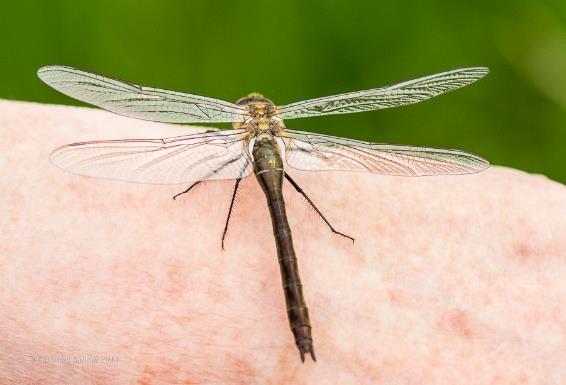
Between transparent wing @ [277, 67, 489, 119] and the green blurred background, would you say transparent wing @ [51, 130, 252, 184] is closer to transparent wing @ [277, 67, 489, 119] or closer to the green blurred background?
transparent wing @ [277, 67, 489, 119]

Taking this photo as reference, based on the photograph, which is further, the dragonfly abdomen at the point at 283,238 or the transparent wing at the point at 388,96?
the transparent wing at the point at 388,96

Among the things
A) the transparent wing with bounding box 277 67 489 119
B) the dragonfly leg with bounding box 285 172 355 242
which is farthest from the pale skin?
the transparent wing with bounding box 277 67 489 119

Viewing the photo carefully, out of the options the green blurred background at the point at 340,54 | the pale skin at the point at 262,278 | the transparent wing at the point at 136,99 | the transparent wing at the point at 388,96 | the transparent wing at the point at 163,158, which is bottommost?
the pale skin at the point at 262,278

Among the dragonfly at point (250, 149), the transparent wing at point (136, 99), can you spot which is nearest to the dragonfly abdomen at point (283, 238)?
the dragonfly at point (250, 149)

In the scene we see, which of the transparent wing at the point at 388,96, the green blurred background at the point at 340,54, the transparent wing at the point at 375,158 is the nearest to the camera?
the transparent wing at the point at 375,158

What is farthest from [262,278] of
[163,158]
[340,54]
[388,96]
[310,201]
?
[340,54]

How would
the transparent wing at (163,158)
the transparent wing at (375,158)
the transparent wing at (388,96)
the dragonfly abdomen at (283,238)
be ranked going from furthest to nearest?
the transparent wing at (388,96)
the transparent wing at (375,158)
the transparent wing at (163,158)
the dragonfly abdomen at (283,238)

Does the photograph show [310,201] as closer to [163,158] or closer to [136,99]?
[163,158]

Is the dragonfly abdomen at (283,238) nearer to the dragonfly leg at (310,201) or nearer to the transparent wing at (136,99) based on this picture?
the dragonfly leg at (310,201)

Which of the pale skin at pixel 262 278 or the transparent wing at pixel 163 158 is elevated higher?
the transparent wing at pixel 163 158
